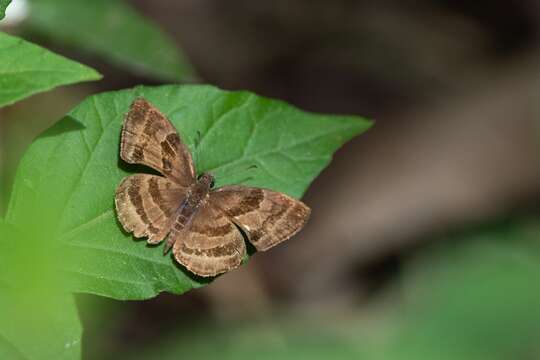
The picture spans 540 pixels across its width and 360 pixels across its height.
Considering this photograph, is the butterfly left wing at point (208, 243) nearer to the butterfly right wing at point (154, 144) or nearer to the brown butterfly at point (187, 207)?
the brown butterfly at point (187, 207)

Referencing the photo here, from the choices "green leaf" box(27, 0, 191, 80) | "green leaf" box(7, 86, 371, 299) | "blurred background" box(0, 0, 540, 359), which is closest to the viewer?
"green leaf" box(7, 86, 371, 299)

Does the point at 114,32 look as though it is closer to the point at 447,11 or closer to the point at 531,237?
the point at 531,237

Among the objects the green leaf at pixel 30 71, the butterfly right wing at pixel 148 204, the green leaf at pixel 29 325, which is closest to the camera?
the green leaf at pixel 29 325

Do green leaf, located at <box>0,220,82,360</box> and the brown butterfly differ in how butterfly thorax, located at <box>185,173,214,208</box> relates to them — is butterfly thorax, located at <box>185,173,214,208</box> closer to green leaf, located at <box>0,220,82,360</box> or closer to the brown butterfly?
the brown butterfly

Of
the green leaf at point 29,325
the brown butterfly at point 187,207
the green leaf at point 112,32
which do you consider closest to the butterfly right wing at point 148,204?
the brown butterfly at point 187,207

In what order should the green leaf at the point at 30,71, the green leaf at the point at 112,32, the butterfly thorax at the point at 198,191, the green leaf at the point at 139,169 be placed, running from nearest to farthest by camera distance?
the green leaf at the point at 30,71
the green leaf at the point at 139,169
the butterfly thorax at the point at 198,191
the green leaf at the point at 112,32

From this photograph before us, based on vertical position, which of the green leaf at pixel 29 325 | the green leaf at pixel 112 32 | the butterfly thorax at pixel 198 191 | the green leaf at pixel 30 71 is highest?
the green leaf at pixel 30 71

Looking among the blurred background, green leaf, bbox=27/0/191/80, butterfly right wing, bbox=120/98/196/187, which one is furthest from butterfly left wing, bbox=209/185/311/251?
green leaf, bbox=27/0/191/80
